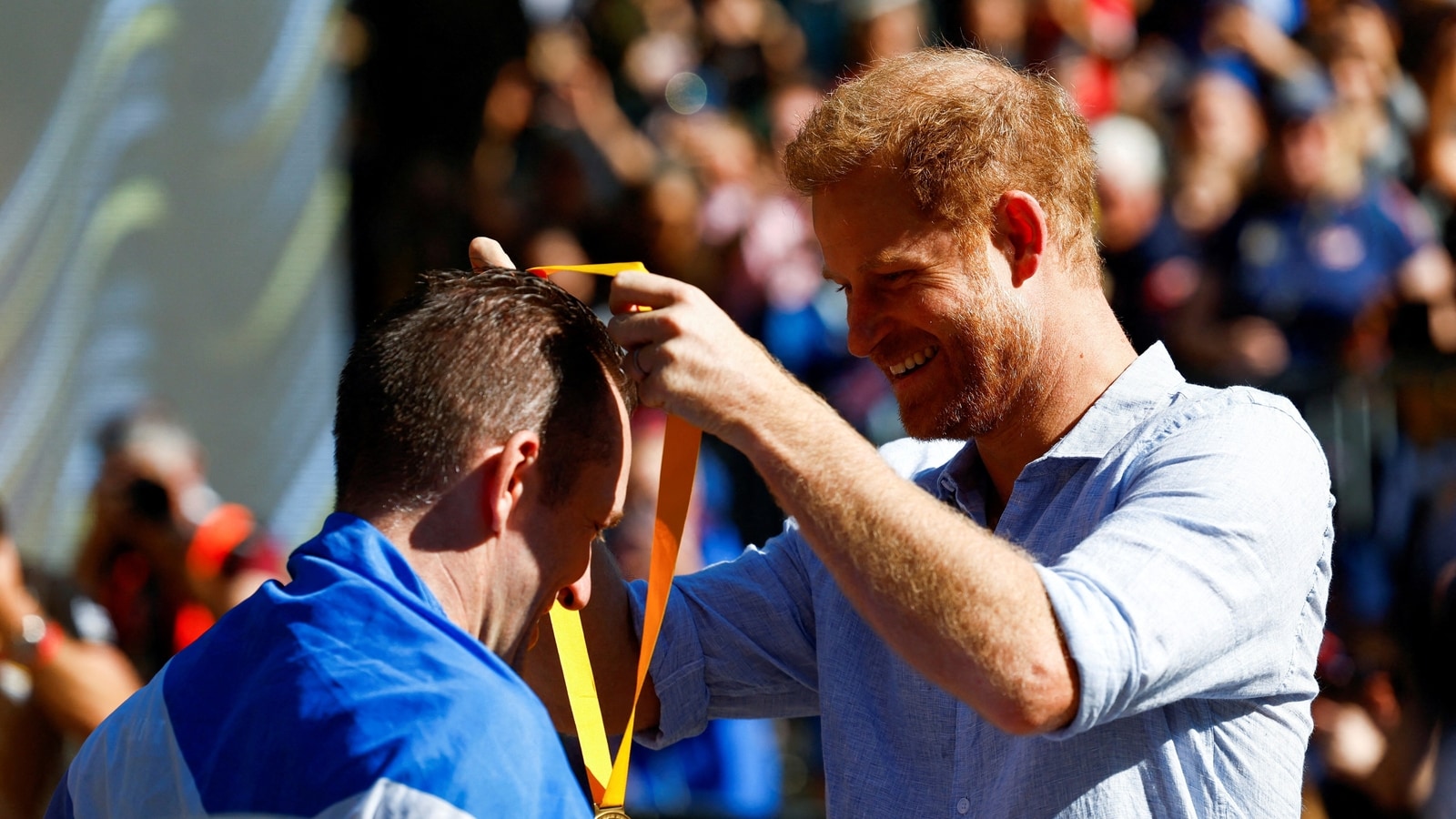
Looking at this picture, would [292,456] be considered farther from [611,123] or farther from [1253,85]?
[1253,85]

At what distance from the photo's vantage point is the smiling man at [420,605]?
5.32 ft

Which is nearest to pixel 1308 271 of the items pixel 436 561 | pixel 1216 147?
pixel 1216 147

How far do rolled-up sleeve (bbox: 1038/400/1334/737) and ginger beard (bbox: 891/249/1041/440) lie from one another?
25 centimetres

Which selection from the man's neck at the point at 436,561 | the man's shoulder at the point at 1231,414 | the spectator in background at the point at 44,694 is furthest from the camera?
the spectator in background at the point at 44,694

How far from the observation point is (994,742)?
Answer: 2.22 metres

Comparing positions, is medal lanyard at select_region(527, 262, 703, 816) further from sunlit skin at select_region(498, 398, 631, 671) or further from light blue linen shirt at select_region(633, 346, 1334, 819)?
light blue linen shirt at select_region(633, 346, 1334, 819)

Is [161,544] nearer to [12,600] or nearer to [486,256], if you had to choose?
[12,600]

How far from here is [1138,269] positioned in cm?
546

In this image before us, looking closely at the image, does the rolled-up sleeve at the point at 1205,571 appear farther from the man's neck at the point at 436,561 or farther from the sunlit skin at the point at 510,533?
the man's neck at the point at 436,561

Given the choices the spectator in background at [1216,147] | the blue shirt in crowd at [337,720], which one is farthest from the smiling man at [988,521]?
the spectator in background at [1216,147]

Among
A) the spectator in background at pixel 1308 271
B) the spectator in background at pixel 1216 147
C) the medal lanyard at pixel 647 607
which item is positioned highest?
the medal lanyard at pixel 647 607

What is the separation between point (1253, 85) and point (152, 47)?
437 cm

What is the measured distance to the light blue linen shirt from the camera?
6.28 feet

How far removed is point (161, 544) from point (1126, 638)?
421cm
